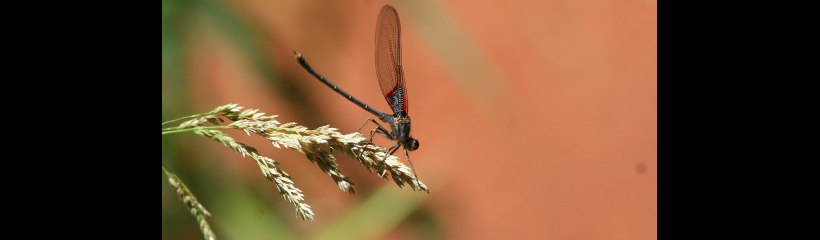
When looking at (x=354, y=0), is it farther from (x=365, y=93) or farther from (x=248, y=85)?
(x=248, y=85)

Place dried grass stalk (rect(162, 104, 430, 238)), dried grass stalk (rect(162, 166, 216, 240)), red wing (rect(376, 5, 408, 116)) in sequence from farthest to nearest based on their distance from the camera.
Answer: red wing (rect(376, 5, 408, 116)) → dried grass stalk (rect(162, 104, 430, 238)) → dried grass stalk (rect(162, 166, 216, 240))

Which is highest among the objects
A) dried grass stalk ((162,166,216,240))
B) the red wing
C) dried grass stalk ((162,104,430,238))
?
the red wing

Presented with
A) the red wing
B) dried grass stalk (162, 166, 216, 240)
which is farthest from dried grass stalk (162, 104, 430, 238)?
the red wing

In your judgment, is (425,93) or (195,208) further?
(425,93)

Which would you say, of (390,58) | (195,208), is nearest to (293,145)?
(195,208)

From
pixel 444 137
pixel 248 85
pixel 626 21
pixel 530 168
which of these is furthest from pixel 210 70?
pixel 626 21

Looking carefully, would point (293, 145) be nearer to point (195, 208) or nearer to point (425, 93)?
point (195, 208)

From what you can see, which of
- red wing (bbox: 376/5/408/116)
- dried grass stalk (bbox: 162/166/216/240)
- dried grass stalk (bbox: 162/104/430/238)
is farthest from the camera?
red wing (bbox: 376/5/408/116)

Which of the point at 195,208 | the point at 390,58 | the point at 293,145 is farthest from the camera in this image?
the point at 390,58

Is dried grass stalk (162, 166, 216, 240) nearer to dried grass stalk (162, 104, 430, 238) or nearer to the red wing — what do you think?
dried grass stalk (162, 104, 430, 238)

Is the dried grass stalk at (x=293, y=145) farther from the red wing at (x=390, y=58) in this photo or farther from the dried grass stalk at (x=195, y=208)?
the red wing at (x=390, y=58)
